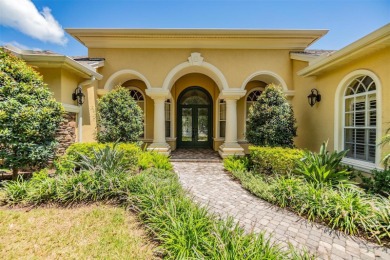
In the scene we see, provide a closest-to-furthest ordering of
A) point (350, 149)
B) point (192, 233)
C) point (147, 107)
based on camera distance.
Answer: point (192, 233)
point (350, 149)
point (147, 107)

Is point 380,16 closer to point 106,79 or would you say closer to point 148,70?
point 148,70

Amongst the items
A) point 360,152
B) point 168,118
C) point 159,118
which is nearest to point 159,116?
point 159,118

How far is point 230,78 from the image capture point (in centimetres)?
853

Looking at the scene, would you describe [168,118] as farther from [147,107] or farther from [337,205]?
[337,205]

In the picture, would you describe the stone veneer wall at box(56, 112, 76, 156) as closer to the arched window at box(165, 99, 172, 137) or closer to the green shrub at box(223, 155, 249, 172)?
the arched window at box(165, 99, 172, 137)

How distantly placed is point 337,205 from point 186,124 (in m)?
8.87

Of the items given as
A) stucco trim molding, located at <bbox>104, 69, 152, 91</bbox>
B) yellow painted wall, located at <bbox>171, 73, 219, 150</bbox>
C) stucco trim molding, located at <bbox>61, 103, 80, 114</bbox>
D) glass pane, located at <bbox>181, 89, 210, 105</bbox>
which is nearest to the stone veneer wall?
stucco trim molding, located at <bbox>61, 103, 80, 114</bbox>

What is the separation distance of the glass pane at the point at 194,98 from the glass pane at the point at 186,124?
1.67 ft

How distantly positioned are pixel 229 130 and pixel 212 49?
398 cm

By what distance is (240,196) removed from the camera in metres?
4.75

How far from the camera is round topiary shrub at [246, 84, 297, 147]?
21.8 feet

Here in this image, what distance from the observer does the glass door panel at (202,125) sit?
37.4 feet

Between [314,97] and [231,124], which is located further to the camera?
[231,124]

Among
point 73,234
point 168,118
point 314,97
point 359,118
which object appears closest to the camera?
point 73,234
